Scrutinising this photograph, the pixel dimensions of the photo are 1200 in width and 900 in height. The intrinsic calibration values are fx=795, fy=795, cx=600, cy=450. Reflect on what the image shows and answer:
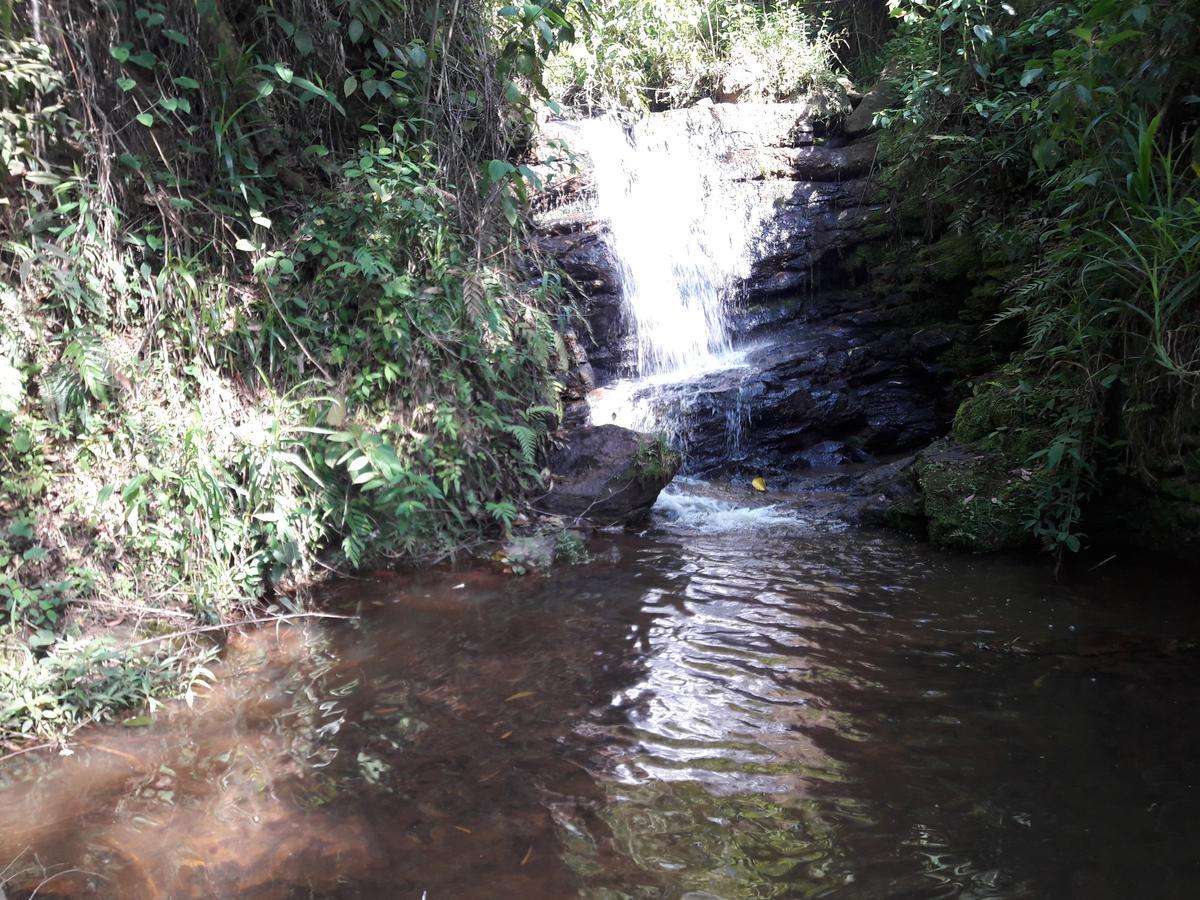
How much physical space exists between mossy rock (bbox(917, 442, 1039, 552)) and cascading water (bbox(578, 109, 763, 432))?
3080mm

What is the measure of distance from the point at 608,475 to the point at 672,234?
4.20 meters

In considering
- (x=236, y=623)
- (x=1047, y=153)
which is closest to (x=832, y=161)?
(x=1047, y=153)

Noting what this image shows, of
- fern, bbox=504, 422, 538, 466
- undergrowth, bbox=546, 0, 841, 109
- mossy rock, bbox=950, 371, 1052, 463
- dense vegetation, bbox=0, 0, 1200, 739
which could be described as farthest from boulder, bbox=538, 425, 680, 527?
undergrowth, bbox=546, 0, 841, 109

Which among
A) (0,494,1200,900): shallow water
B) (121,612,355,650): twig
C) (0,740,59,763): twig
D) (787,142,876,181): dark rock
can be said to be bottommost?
(0,494,1200,900): shallow water

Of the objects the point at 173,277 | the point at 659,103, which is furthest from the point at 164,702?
the point at 659,103

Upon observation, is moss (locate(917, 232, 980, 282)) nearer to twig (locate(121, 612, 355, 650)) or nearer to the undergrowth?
the undergrowth

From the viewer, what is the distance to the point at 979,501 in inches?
193

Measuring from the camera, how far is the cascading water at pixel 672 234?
27.6ft

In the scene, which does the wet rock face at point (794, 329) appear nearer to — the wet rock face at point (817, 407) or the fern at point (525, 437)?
the wet rock face at point (817, 407)

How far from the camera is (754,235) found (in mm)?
8906

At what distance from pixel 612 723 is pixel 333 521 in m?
2.10

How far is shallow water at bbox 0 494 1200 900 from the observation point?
2293 mm

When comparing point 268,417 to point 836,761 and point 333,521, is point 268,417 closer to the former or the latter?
point 333,521

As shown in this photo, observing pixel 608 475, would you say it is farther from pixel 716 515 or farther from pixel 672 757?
pixel 672 757
